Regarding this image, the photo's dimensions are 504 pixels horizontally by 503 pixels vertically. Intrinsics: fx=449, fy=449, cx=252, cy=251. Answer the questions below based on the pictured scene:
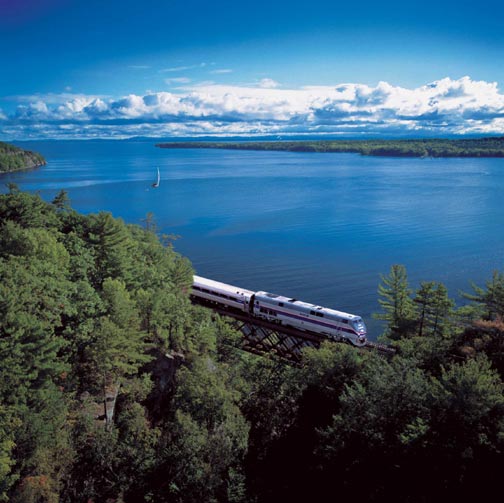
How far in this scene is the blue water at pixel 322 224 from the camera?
7050 cm

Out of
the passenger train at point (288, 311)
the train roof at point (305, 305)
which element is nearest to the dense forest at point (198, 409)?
the passenger train at point (288, 311)

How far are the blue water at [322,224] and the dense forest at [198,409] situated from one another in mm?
27211

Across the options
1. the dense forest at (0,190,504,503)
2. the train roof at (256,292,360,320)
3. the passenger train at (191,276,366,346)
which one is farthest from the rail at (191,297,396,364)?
the dense forest at (0,190,504,503)

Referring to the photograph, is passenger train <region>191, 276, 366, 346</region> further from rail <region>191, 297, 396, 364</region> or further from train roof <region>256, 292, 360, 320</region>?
rail <region>191, 297, 396, 364</region>

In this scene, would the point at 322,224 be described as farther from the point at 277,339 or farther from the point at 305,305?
the point at 305,305

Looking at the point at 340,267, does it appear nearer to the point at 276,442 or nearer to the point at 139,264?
the point at 139,264

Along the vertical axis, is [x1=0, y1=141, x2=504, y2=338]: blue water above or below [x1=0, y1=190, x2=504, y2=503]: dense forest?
below

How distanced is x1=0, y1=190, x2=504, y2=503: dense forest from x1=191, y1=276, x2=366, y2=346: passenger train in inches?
181

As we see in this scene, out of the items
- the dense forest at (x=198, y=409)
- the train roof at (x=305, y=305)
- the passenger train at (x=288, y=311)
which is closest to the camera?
the dense forest at (x=198, y=409)

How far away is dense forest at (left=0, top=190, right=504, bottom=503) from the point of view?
22.9 m

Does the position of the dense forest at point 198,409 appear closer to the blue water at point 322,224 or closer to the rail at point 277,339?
the rail at point 277,339

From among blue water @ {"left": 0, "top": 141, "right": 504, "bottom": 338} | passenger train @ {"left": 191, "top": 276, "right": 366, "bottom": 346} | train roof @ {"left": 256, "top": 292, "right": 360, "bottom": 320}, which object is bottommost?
blue water @ {"left": 0, "top": 141, "right": 504, "bottom": 338}

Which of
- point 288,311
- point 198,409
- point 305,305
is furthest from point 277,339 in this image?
point 198,409

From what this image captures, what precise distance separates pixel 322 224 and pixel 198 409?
255 ft
